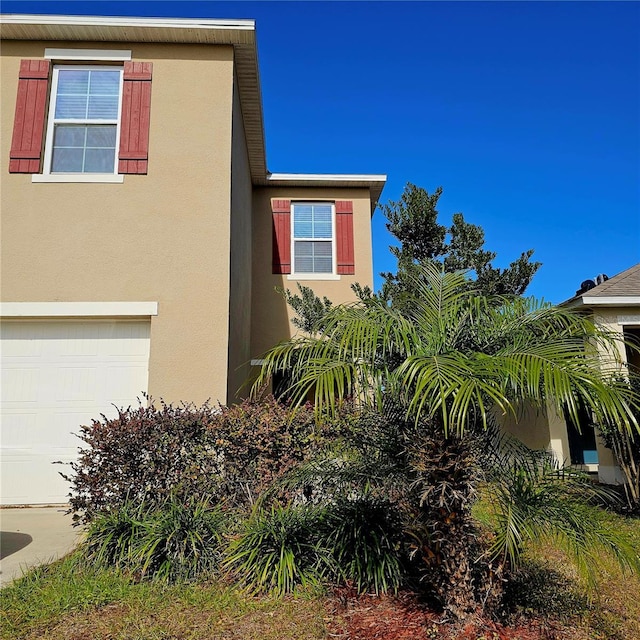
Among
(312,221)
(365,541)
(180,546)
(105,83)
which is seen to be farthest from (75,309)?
(312,221)

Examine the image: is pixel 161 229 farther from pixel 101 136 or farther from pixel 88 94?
pixel 88 94

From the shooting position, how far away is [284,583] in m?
4.00

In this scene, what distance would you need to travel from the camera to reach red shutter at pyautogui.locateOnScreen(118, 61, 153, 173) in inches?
294

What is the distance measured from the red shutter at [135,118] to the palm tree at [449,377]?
16.5 ft

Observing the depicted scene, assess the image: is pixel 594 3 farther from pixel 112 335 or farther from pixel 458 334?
pixel 112 335

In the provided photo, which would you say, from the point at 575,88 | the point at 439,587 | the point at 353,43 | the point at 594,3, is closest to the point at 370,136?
the point at 353,43

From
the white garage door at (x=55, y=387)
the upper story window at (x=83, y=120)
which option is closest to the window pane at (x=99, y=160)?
the upper story window at (x=83, y=120)

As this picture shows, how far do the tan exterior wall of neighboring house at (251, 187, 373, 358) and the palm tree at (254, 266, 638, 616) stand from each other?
7.38 metres

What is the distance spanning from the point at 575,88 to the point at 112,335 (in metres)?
10.5

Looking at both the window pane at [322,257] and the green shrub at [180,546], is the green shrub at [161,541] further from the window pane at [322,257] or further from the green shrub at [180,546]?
the window pane at [322,257]

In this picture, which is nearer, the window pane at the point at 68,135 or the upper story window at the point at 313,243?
the window pane at the point at 68,135

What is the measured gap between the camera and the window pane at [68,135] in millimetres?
7605

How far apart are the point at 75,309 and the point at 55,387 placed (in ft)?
3.65

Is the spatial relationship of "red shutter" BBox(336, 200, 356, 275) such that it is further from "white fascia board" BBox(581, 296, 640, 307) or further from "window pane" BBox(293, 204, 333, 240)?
"white fascia board" BBox(581, 296, 640, 307)
